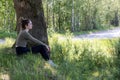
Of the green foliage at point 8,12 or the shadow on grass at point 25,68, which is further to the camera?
the green foliage at point 8,12

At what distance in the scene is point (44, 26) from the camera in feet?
34.8

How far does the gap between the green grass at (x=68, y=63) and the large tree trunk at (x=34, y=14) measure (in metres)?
0.87

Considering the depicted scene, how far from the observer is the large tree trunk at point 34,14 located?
10.3m

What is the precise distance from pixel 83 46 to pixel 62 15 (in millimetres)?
36142

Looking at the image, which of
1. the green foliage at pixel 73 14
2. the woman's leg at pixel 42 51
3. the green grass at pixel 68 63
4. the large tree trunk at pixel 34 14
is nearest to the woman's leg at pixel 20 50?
the green grass at pixel 68 63

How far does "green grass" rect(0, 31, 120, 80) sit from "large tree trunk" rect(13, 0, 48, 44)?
87cm

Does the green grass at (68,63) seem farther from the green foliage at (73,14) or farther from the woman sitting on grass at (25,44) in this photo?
the green foliage at (73,14)

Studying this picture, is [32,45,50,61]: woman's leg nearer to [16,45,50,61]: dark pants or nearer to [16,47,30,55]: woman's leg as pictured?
[16,45,50,61]: dark pants

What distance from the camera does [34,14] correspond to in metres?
10.4

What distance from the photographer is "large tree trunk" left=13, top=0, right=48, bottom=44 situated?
10344mm

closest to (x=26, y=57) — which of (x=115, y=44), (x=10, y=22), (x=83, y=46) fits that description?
(x=83, y=46)

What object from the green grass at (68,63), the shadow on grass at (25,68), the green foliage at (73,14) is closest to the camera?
the shadow on grass at (25,68)

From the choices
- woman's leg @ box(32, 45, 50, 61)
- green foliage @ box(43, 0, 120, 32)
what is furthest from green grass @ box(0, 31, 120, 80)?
green foliage @ box(43, 0, 120, 32)

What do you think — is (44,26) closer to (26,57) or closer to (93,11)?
(26,57)
